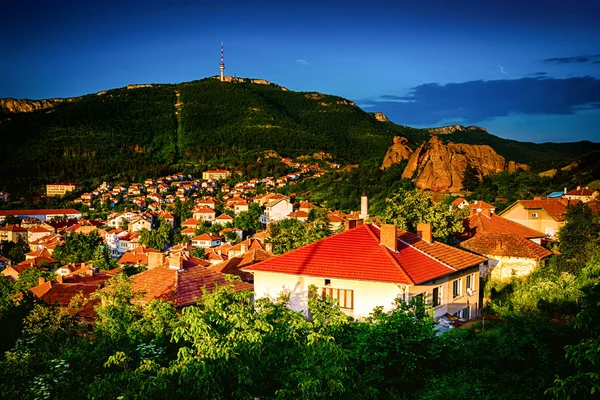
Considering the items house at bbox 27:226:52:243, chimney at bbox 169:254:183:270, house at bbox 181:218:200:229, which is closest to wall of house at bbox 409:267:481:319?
chimney at bbox 169:254:183:270

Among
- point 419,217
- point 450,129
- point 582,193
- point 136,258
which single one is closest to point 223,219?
point 136,258

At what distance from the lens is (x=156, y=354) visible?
9719 mm

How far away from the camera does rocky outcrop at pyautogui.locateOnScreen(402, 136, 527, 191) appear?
75375 millimetres

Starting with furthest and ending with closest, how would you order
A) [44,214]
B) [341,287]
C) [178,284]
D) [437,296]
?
[44,214]
[178,284]
[437,296]
[341,287]

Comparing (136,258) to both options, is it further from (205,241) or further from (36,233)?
(36,233)

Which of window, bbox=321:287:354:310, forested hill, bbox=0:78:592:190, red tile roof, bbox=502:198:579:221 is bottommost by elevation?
window, bbox=321:287:354:310

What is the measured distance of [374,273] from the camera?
16781 millimetres

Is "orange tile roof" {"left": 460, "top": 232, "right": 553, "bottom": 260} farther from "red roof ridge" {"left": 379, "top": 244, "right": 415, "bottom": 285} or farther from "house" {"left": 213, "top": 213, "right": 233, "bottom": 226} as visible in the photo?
"house" {"left": 213, "top": 213, "right": 233, "bottom": 226}

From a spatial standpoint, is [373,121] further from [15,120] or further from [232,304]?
[232,304]

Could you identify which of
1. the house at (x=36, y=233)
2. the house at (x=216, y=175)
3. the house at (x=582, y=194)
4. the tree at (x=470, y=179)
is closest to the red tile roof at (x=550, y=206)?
the house at (x=582, y=194)

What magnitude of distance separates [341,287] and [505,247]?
11.0 m

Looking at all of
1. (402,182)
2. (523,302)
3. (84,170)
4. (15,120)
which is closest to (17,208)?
(84,170)

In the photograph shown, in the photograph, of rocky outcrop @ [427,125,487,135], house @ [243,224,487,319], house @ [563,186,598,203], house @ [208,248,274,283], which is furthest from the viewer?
rocky outcrop @ [427,125,487,135]

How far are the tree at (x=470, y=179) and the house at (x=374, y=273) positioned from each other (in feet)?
176
